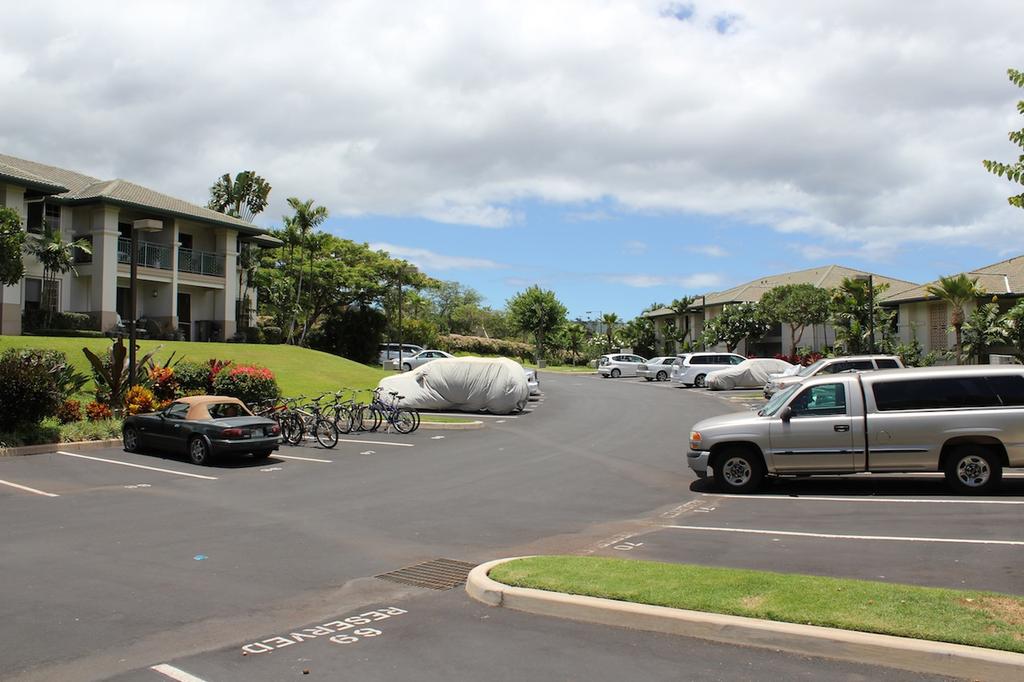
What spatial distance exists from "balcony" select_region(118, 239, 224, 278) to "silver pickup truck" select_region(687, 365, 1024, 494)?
30409 millimetres

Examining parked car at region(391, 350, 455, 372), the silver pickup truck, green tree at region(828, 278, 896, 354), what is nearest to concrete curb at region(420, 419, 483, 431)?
the silver pickup truck

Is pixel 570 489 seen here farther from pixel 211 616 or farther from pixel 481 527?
pixel 211 616

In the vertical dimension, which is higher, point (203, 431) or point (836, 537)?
point (203, 431)

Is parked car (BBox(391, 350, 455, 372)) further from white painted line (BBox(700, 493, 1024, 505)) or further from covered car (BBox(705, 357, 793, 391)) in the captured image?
white painted line (BBox(700, 493, 1024, 505))

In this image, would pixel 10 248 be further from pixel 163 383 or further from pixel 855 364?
pixel 855 364

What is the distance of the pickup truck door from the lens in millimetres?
12047

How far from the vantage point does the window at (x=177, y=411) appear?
17.3 m

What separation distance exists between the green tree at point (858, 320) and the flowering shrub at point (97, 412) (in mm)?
37674

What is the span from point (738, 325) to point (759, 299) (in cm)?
501

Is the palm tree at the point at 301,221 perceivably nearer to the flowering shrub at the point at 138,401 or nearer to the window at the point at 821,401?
the flowering shrub at the point at 138,401

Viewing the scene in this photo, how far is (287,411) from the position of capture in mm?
20000

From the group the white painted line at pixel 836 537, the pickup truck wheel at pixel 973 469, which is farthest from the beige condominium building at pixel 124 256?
the pickup truck wheel at pixel 973 469

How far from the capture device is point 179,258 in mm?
38000

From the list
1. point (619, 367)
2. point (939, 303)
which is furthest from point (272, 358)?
point (939, 303)
